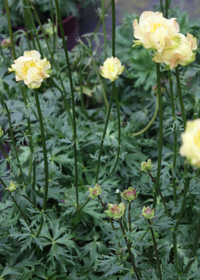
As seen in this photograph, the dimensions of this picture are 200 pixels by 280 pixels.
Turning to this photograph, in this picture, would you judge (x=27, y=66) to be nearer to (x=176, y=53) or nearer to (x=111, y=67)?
(x=111, y=67)

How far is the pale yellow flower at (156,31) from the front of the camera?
0.53m

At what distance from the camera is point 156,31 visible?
0.53 meters

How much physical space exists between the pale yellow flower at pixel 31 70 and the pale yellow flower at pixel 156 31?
22cm

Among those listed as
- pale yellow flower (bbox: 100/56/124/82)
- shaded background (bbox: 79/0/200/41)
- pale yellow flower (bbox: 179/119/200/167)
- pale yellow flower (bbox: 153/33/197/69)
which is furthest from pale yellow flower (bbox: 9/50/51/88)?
shaded background (bbox: 79/0/200/41)

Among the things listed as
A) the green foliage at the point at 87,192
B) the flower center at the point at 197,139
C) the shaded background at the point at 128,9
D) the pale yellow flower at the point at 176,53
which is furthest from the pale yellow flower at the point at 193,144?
the shaded background at the point at 128,9

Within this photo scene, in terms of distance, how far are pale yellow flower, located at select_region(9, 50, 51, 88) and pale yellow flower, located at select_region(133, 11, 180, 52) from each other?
0.72ft

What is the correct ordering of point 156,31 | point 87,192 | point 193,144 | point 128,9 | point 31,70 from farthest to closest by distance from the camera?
point 128,9
point 87,192
point 31,70
point 156,31
point 193,144

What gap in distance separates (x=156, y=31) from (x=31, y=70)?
0.27 meters

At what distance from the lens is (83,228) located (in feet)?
3.67

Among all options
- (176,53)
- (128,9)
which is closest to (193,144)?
(176,53)

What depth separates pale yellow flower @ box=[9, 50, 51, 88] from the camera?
0.64 metres

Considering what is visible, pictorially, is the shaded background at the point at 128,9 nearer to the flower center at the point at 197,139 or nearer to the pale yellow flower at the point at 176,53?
the pale yellow flower at the point at 176,53

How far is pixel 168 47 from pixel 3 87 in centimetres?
118

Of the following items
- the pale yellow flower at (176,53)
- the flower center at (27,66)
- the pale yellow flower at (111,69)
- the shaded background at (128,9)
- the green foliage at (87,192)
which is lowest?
the green foliage at (87,192)
